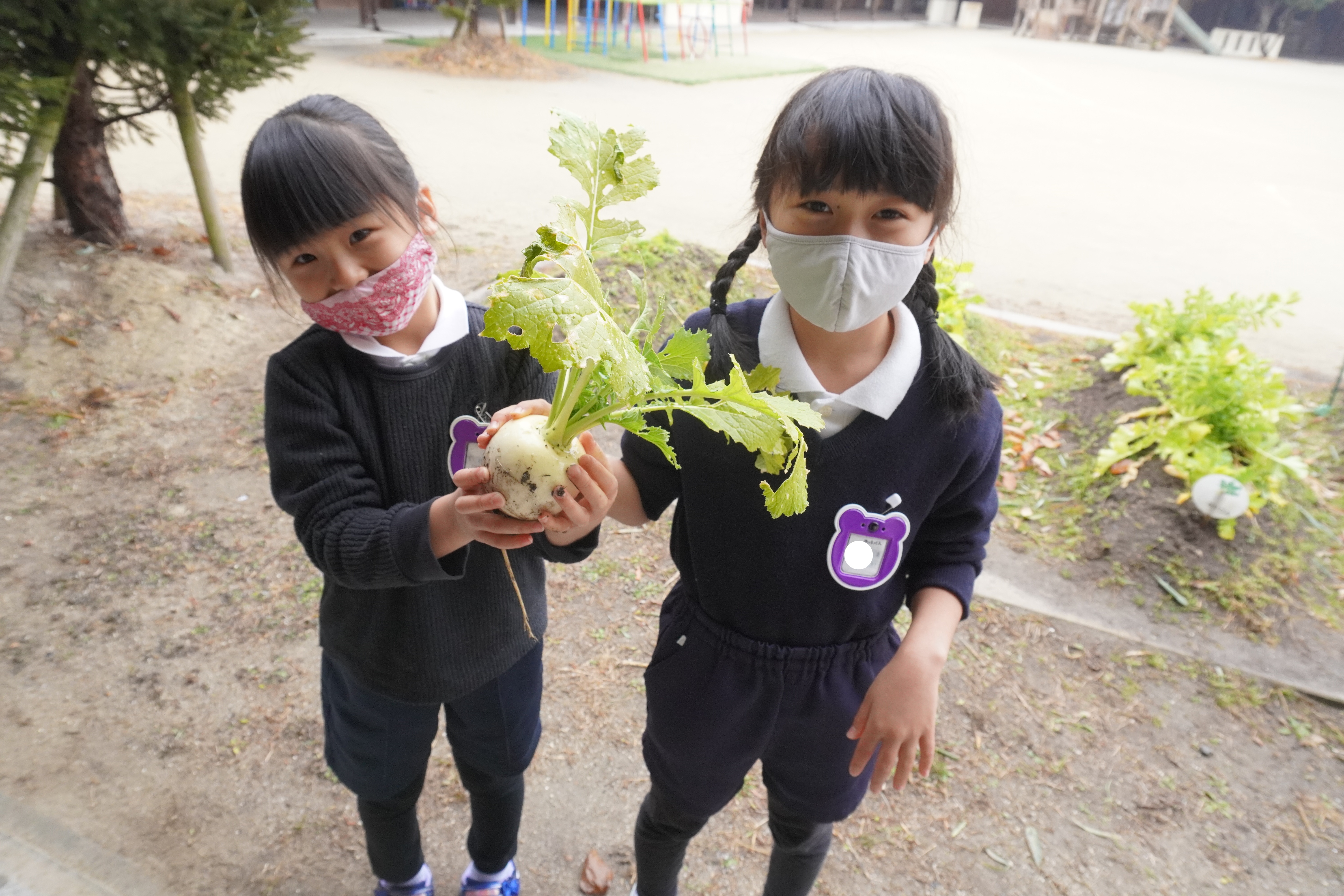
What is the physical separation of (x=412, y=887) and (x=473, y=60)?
46.5ft

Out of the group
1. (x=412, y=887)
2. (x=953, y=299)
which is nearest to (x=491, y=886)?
(x=412, y=887)

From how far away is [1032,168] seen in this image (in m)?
10.6

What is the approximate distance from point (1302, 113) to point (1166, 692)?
1821 centimetres

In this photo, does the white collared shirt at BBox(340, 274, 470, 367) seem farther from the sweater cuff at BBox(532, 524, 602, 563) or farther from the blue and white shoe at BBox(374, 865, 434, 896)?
the blue and white shoe at BBox(374, 865, 434, 896)

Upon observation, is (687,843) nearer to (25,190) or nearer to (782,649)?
(782,649)

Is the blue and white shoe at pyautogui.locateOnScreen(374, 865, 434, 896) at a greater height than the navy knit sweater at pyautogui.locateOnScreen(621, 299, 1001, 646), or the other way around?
the navy knit sweater at pyautogui.locateOnScreen(621, 299, 1001, 646)

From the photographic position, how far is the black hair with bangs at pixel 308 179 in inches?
55.9

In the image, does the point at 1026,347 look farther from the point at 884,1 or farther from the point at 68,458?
the point at 884,1

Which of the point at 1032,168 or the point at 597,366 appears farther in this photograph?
the point at 1032,168

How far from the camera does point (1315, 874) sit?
2416mm

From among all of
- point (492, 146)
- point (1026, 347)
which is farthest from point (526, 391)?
point (492, 146)

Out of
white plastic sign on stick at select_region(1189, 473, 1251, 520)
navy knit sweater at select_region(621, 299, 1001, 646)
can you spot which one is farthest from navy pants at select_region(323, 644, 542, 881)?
white plastic sign on stick at select_region(1189, 473, 1251, 520)

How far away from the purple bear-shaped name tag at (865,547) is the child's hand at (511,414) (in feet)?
1.86

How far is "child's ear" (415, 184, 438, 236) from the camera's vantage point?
63.6 inches
